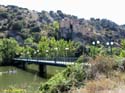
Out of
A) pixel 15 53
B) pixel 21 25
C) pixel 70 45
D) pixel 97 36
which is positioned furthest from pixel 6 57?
pixel 97 36

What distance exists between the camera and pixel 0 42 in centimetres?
11219

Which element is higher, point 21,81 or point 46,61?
point 46,61

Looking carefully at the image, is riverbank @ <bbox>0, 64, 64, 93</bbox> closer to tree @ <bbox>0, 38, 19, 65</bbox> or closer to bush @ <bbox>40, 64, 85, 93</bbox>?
bush @ <bbox>40, 64, 85, 93</bbox>

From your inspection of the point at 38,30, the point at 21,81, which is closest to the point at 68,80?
the point at 21,81

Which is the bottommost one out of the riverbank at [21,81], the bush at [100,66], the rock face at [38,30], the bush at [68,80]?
the riverbank at [21,81]

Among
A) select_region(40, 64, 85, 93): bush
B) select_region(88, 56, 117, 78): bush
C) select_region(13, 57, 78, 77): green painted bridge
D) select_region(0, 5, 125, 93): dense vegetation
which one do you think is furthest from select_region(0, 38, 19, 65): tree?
select_region(88, 56, 117, 78): bush

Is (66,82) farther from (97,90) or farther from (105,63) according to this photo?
(97,90)

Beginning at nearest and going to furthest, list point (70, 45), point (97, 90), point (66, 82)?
point (97, 90), point (66, 82), point (70, 45)

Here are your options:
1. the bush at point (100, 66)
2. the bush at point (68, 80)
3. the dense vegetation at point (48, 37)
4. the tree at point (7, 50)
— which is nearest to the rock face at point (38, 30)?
the dense vegetation at point (48, 37)

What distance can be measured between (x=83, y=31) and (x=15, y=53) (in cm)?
4199

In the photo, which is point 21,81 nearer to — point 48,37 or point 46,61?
point 46,61

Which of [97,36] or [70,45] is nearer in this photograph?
[70,45]

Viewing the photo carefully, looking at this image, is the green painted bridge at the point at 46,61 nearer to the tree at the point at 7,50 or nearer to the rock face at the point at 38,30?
the tree at the point at 7,50

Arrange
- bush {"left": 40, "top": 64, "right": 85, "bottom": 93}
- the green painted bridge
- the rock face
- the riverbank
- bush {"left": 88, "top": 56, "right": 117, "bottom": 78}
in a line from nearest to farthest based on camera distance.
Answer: bush {"left": 88, "top": 56, "right": 117, "bottom": 78}
bush {"left": 40, "top": 64, "right": 85, "bottom": 93}
the riverbank
the green painted bridge
the rock face
